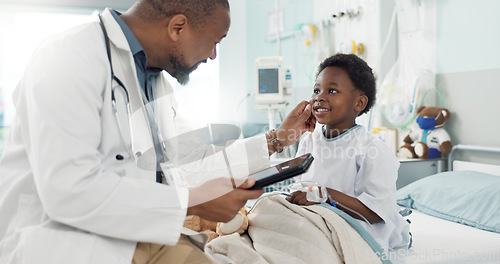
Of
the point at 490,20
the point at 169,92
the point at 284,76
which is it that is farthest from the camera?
the point at 284,76

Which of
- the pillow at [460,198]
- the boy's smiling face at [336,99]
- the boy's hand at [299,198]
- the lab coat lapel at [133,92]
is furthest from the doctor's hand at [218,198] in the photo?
the pillow at [460,198]

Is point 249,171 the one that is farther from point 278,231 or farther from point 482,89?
point 482,89

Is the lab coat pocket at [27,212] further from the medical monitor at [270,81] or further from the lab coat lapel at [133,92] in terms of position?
the medical monitor at [270,81]

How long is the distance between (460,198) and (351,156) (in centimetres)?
81

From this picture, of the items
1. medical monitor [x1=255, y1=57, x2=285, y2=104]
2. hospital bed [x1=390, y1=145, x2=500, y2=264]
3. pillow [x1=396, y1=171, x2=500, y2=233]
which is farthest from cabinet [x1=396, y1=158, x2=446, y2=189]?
medical monitor [x1=255, y1=57, x2=285, y2=104]

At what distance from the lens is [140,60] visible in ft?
3.65

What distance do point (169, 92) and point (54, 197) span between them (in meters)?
0.57

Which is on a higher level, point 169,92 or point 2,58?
point 2,58

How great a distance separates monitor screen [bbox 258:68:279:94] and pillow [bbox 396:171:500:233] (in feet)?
3.54

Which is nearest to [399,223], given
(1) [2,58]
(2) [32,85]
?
(2) [32,85]

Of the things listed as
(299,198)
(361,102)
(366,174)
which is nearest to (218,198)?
(299,198)

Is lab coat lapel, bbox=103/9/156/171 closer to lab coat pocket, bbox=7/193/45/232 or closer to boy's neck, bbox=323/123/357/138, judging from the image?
lab coat pocket, bbox=7/193/45/232

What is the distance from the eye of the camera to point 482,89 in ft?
8.00

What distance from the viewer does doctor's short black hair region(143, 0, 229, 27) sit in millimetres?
1021
